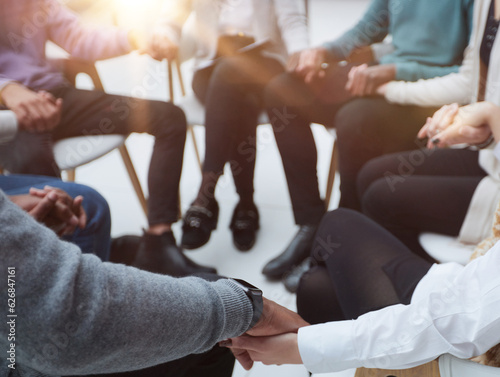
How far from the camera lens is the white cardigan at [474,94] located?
27.4 inches

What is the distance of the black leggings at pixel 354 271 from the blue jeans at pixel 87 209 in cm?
46

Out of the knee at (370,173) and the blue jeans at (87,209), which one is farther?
the knee at (370,173)

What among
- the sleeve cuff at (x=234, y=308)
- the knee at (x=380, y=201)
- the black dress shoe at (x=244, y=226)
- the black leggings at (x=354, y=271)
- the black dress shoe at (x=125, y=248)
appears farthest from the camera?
the black dress shoe at (x=244, y=226)

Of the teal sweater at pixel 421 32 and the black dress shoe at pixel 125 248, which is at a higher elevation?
the teal sweater at pixel 421 32

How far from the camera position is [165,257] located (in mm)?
1065

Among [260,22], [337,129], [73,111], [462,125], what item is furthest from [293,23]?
[73,111]

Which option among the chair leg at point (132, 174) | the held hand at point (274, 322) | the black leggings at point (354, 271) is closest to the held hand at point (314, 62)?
the black leggings at point (354, 271)

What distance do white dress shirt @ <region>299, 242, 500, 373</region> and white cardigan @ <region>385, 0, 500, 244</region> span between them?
290 millimetres

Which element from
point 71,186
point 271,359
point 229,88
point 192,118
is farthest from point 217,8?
point 271,359

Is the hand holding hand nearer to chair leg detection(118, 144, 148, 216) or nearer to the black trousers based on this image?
chair leg detection(118, 144, 148, 216)

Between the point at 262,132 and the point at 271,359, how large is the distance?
30.1 inches

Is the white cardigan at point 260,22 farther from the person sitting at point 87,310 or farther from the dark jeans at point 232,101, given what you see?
the person sitting at point 87,310

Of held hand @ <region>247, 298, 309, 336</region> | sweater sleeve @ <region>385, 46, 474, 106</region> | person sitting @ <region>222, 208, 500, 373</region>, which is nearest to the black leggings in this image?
person sitting @ <region>222, 208, 500, 373</region>

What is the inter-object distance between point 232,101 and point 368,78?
0.37 m
